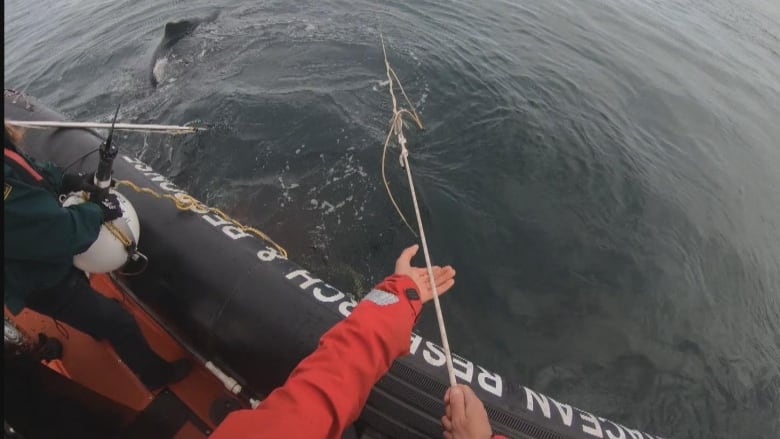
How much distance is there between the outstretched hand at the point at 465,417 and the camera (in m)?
1.72

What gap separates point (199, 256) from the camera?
3.27 metres

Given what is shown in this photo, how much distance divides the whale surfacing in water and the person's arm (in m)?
8.40

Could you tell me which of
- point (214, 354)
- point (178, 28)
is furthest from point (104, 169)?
point (178, 28)

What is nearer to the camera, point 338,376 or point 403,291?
point 338,376

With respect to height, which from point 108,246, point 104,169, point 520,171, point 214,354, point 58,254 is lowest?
point 214,354

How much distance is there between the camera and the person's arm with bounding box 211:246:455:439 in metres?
1.44

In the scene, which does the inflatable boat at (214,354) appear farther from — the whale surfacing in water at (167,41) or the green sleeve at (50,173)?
the whale surfacing in water at (167,41)

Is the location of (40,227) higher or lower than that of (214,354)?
higher

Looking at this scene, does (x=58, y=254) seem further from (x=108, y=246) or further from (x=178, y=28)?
(x=178, y=28)

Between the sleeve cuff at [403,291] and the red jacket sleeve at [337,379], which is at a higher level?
the sleeve cuff at [403,291]

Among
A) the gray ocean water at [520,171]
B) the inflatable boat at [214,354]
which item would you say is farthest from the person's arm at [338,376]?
the gray ocean water at [520,171]

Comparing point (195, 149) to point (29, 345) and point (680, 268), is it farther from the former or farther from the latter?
point (680, 268)

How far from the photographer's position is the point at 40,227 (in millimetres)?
2129

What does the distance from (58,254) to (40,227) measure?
0.19 m
